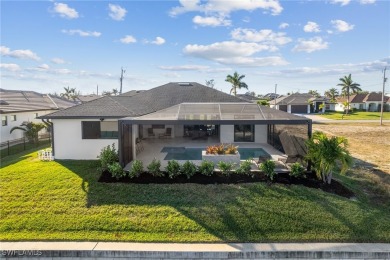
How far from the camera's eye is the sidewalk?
762 centimetres

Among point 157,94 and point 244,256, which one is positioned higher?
point 157,94

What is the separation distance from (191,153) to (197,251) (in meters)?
9.67

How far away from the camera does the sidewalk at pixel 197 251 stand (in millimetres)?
7625

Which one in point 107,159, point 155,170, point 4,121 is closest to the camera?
point 155,170

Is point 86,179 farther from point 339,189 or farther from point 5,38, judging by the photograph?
point 339,189

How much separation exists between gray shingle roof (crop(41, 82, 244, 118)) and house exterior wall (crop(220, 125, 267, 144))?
229 cm

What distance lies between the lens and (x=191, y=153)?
17156 millimetres

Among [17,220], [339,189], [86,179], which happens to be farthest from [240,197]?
[17,220]

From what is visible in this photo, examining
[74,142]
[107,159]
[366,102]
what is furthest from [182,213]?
[366,102]

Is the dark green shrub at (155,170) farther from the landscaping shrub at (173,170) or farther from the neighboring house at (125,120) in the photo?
the neighboring house at (125,120)

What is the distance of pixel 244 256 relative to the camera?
7.63 meters

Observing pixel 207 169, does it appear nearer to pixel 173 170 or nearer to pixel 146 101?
pixel 173 170

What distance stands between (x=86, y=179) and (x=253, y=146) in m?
11.7

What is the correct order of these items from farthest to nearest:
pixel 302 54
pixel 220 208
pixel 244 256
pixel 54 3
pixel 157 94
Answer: pixel 302 54, pixel 157 94, pixel 54 3, pixel 220 208, pixel 244 256
